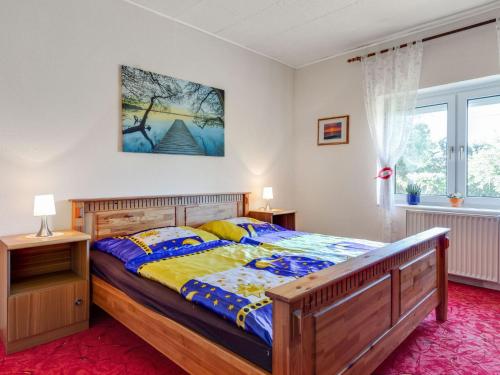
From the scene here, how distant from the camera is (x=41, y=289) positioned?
2.19 m

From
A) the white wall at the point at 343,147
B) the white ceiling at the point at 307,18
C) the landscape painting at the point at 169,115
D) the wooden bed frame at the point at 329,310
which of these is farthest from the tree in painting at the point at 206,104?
the white wall at the point at 343,147

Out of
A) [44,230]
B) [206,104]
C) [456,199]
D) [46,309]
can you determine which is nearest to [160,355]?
[46,309]

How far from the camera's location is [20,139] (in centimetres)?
241

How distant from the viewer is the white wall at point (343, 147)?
11.0ft

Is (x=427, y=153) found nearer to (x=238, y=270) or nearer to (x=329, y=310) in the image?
(x=238, y=270)

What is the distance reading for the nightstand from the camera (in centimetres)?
379

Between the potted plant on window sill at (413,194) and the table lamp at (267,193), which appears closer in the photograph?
the potted plant on window sill at (413,194)

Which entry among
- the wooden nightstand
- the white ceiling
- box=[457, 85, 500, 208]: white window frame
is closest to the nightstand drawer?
the wooden nightstand

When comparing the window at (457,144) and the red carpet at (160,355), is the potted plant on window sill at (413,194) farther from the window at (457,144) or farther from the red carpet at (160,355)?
the red carpet at (160,355)

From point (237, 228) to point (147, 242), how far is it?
921 millimetres

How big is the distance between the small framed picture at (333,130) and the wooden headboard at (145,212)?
144 centimetres

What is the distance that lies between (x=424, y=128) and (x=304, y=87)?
1.64 meters

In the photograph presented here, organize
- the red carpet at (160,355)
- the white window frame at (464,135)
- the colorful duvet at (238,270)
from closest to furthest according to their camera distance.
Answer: the colorful duvet at (238,270) → the red carpet at (160,355) → the white window frame at (464,135)

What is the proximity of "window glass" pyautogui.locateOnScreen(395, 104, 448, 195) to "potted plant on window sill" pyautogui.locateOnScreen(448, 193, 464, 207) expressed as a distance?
149 mm
